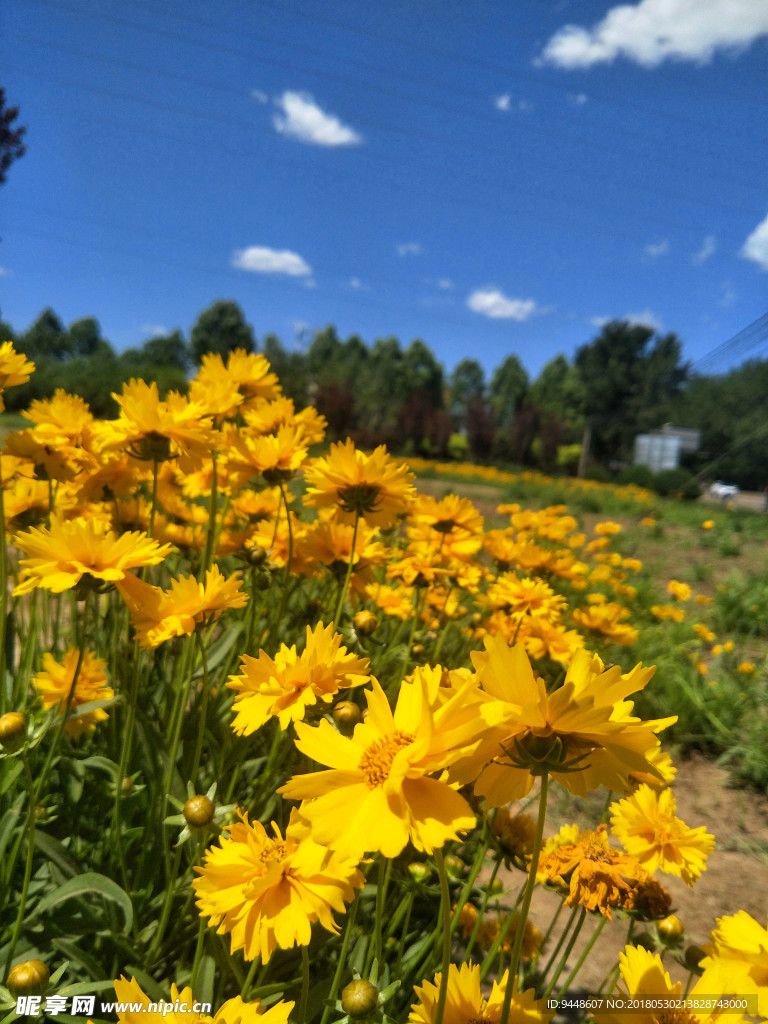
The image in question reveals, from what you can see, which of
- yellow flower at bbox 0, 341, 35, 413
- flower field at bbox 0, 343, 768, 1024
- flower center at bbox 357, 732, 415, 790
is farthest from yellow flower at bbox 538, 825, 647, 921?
yellow flower at bbox 0, 341, 35, 413

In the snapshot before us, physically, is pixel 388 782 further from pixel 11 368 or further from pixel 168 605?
pixel 11 368

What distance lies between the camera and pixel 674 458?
14.7 m

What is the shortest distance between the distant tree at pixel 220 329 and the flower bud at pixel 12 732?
31.3 metres

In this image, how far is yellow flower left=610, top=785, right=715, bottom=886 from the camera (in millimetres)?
663

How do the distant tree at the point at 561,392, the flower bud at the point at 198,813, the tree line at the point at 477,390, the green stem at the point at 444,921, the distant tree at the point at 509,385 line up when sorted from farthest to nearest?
the distant tree at the point at 509,385 < the distant tree at the point at 561,392 < the tree line at the point at 477,390 < the flower bud at the point at 198,813 < the green stem at the point at 444,921

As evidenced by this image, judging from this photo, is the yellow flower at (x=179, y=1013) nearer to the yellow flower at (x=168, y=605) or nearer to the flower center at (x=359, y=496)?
the yellow flower at (x=168, y=605)

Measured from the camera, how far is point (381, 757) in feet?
1.27

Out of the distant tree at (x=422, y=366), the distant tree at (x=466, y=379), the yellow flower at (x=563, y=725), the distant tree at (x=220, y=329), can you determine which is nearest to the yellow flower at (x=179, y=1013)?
the yellow flower at (x=563, y=725)

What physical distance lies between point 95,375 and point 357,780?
16489 millimetres

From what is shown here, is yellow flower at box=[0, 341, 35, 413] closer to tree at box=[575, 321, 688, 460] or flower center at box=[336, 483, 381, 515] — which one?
flower center at box=[336, 483, 381, 515]

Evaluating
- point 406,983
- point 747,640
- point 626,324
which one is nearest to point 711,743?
point 747,640

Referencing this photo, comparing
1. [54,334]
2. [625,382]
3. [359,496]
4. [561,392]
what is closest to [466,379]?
[561,392]

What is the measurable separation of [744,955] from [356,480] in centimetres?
64

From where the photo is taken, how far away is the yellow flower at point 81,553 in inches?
23.6
